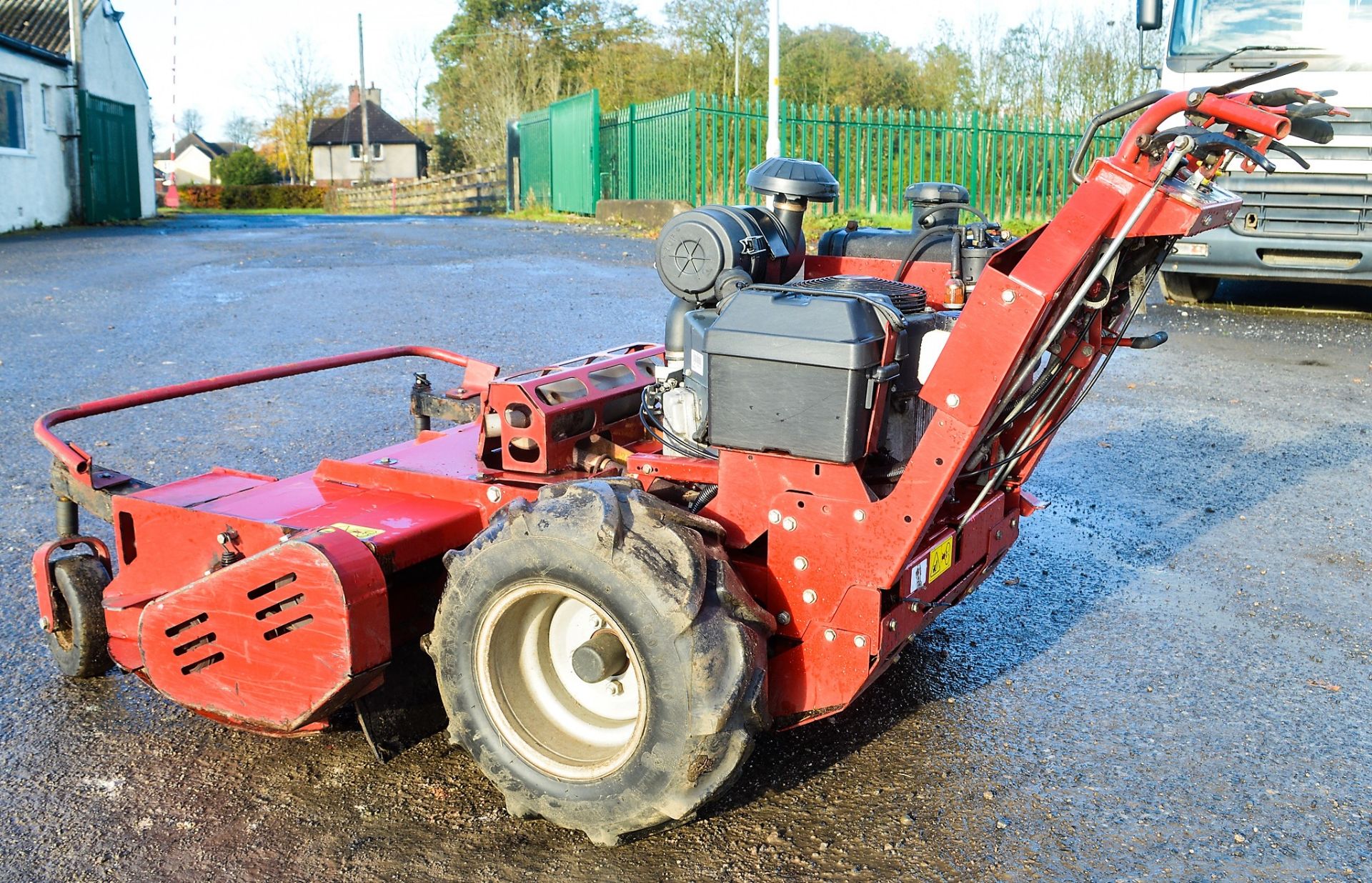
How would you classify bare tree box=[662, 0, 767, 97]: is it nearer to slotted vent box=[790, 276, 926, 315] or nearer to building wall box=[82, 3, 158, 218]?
building wall box=[82, 3, 158, 218]

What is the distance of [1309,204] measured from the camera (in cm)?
1044

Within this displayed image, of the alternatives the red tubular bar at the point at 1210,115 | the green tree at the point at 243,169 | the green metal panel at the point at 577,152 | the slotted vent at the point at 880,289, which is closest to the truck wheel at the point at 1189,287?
the slotted vent at the point at 880,289

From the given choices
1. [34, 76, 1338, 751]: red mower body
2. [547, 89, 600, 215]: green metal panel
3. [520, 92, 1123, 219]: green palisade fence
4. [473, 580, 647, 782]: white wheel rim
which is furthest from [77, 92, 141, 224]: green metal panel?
[473, 580, 647, 782]: white wheel rim

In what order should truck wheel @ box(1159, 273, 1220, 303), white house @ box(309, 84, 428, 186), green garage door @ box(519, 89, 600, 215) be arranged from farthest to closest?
white house @ box(309, 84, 428, 186) < green garage door @ box(519, 89, 600, 215) < truck wheel @ box(1159, 273, 1220, 303)

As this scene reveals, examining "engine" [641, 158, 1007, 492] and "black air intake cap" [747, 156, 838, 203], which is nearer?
"engine" [641, 158, 1007, 492]

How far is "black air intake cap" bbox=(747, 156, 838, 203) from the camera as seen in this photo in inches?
156

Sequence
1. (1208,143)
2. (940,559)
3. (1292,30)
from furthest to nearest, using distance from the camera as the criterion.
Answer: (1292,30), (940,559), (1208,143)

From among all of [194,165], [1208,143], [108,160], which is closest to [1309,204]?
[1208,143]

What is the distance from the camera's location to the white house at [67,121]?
20359mm

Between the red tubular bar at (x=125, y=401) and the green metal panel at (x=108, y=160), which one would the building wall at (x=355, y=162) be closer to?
the green metal panel at (x=108, y=160)

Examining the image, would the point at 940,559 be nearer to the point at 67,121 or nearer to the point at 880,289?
the point at 880,289

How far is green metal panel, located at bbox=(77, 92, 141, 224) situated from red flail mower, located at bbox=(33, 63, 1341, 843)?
21.4m

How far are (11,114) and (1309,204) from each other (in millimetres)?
19977

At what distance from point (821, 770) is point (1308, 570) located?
2.68m
